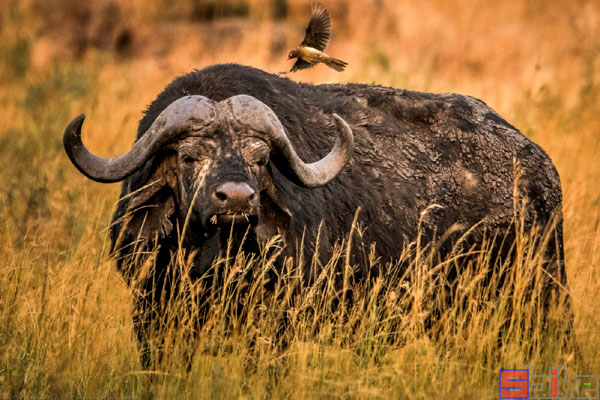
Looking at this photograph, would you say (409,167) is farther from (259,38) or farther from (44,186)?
(259,38)

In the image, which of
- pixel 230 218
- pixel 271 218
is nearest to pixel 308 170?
pixel 271 218

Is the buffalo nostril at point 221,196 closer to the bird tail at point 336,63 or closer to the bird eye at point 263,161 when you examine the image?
the bird eye at point 263,161

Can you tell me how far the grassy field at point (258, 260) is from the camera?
4.53 meters

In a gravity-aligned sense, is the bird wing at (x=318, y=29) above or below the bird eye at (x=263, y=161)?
above

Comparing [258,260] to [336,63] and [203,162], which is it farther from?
[336,63]

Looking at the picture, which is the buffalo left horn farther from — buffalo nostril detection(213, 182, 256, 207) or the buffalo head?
buffalo nostril detection(213, 182, 256, 207)

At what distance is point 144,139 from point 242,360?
1370 millimetres

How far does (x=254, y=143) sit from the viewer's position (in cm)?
485

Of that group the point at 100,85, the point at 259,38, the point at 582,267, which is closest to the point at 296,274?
the point at 582,267

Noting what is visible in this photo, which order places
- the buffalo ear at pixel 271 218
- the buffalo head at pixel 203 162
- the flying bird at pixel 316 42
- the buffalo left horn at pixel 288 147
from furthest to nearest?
1. the flying bird at pixel 316 42
2. the buffalo ear at pixel 271 218
3. the buffalo left horn at pixel 288 147
4. the buffalo head at pixel 203 162

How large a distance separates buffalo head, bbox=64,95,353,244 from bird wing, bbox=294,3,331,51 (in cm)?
175
